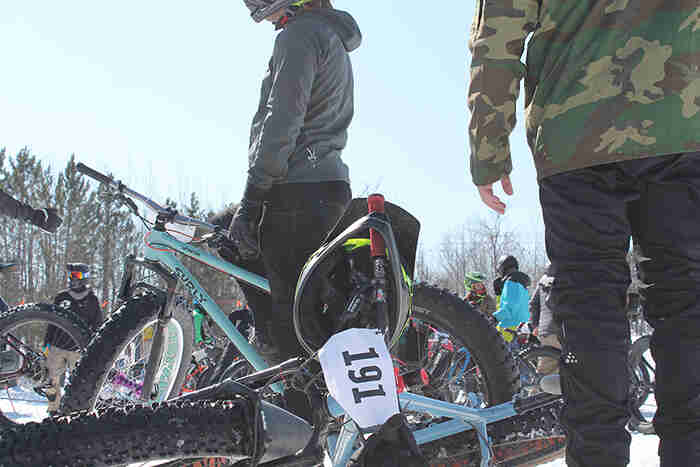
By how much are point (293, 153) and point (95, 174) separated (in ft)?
3.67

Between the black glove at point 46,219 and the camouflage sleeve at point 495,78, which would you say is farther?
the black glove at point 46,219

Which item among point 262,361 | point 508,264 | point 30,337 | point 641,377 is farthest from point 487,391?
point 508,264

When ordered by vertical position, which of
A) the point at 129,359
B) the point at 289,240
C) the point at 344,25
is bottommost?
the point at 129,359

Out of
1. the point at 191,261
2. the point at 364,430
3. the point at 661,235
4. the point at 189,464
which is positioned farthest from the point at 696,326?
the point at 191,261

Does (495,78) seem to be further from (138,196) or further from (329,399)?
(138,196)

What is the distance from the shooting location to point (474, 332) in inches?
88.3

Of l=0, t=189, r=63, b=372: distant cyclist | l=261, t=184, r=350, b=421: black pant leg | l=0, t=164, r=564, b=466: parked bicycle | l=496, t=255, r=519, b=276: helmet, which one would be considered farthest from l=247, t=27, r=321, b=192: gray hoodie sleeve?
l=496, t=255, r=519, b=276: helmet

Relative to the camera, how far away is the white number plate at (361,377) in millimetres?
1248

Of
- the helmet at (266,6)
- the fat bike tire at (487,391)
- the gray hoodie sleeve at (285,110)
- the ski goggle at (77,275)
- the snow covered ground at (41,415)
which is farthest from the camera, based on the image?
the ski goggle at (77,275)

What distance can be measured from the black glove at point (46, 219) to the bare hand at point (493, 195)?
3416mm

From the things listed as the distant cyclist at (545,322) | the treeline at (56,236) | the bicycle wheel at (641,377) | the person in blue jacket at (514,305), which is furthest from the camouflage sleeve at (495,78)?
the treeline at (56,236)

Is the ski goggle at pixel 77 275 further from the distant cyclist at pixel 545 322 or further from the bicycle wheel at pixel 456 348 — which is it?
the bicycle wheel at pixel 456 348

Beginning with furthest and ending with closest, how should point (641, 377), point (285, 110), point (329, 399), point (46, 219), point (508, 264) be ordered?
point (508, 264) → point (641, 377) → point (46, 219) → point (285, 110) → point (329, 399)

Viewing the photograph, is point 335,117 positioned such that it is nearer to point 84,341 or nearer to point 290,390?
point 290,390
